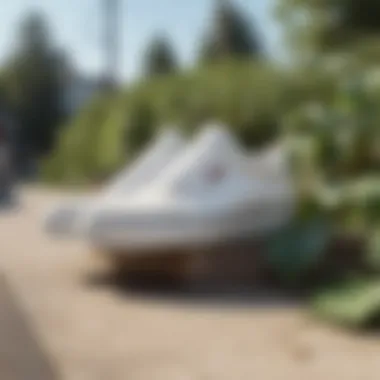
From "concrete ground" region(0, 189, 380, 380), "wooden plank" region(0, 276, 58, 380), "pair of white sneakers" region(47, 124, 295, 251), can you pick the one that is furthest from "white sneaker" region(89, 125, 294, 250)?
"wooden plank" region(0, 276, 58, 380)

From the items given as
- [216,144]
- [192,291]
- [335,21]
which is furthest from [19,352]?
[335,21]

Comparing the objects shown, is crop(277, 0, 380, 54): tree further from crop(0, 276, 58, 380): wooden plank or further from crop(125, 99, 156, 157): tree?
crop(0, 276, 58, 380): wooden plank

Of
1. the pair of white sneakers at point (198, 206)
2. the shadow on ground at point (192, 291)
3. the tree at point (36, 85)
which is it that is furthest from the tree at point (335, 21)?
the tree at point (36, 85)

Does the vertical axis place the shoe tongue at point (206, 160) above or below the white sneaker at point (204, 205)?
above

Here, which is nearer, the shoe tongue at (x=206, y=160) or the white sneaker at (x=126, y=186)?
the white sneaker at (x=126, y=186)

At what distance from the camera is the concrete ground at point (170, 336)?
5.27 metres

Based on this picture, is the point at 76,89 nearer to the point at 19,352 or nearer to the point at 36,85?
the point at 36,85

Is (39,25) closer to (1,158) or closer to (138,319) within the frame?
(1,158)

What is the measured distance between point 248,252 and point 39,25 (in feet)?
54.0

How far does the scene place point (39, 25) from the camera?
23609 millimetres

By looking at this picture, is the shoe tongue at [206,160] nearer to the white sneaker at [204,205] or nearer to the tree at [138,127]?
the white sneaker at [204,205]

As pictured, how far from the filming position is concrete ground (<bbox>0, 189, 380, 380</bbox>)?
207 inches

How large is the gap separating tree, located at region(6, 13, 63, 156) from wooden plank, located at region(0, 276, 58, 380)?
1161cm

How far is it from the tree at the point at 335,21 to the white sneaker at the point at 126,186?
1680 millimetres
